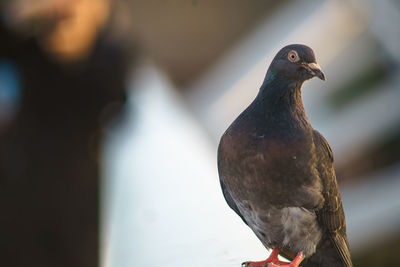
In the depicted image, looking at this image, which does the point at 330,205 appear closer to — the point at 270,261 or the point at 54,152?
the point at 270,261

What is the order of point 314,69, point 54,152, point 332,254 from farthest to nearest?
1. point 54,152
2. point 332,254
3. point 314,69

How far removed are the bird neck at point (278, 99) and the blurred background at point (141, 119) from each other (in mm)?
622

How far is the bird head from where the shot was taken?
1.58 meters

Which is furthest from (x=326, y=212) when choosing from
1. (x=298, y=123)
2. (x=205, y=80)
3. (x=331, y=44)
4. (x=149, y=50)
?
(x=149, y=50)

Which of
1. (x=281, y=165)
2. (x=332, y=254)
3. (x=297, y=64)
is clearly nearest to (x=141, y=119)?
(x=332, y=254)

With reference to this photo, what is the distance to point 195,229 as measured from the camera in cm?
202

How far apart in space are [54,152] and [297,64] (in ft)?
11.2

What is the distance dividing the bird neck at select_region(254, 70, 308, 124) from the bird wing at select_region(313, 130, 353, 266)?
13 centimetres

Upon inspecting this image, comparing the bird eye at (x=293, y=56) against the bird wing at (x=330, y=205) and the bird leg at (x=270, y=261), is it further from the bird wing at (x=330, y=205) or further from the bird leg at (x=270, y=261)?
the bird leg at (x=270, y=261)

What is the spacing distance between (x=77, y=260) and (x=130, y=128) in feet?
3.48

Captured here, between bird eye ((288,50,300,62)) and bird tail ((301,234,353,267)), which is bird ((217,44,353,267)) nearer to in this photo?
bird eye ((288,50,300,62))

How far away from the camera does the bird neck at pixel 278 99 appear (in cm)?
178

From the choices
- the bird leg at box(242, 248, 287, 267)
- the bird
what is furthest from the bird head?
the bird leg at box(242, 248, 287, 267)

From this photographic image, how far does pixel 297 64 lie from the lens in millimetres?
1625
